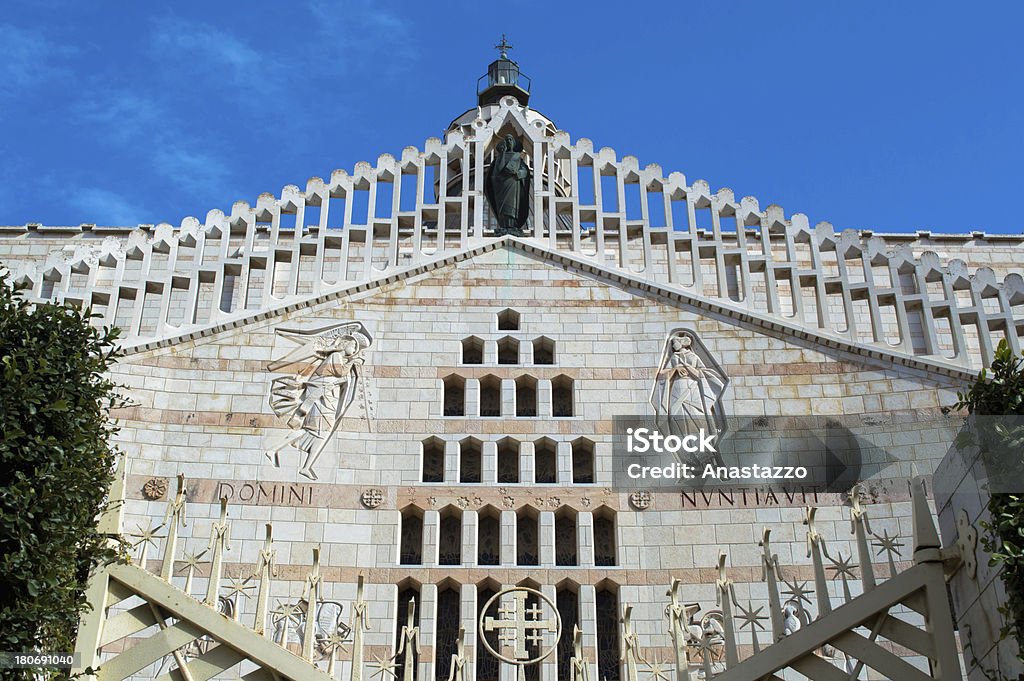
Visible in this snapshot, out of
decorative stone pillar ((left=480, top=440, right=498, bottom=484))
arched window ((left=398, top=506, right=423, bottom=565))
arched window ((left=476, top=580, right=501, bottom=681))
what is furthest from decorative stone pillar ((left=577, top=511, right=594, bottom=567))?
arched window ((left=398, top=506, right=423, bottom=565))

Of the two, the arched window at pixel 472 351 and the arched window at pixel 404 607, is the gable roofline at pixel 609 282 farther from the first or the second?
the arched window at pixel 404 607

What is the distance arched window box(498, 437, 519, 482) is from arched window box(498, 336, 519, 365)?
142cm

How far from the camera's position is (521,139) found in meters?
23.1

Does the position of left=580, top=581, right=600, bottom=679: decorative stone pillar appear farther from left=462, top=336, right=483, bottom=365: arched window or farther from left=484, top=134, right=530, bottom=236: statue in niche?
left=484, top=134, right=530, bottom=236: statue in niche

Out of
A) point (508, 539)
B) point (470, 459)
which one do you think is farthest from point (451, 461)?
point (508, 539)

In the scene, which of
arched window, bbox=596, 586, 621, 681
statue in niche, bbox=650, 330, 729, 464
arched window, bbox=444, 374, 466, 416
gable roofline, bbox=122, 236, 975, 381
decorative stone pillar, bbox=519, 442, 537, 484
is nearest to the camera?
arched window, bbox=596, 586, 621, 681

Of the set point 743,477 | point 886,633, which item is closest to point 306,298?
point 743,477

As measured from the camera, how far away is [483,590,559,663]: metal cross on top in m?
16.5

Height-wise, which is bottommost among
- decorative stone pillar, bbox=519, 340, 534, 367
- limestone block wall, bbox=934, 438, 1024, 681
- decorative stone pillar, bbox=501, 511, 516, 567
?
limestone block wall, bbox=934, 438, 1024, 681

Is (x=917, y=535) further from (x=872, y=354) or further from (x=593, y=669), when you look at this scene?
(x=872, y=354)

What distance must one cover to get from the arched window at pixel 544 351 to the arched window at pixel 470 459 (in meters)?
1.74

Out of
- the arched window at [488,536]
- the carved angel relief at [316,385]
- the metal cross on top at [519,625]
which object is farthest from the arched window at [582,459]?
the carved angel relief at [316,385]

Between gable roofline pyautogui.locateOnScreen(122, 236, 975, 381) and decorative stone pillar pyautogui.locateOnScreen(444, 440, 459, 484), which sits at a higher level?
gable roofline pyautogui.locateOnScreen(122, 236, 975, 381)

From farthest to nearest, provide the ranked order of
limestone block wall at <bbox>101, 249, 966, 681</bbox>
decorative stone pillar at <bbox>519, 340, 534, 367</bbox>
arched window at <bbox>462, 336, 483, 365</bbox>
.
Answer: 1. arched window at <bbox>462, 336, 483, 365</bbox>
2. decorative stone pillar at <bbox>519, 340, 534, 367</bbox>
3. limestone block wall at <bbox>101, 249, 966, 681</bbox>
